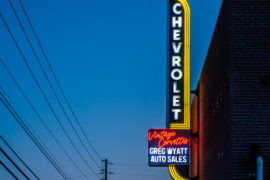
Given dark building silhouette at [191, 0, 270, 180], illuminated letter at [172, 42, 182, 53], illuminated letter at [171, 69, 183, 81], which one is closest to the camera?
dark building silhouette at [191, 0, 270, 180]

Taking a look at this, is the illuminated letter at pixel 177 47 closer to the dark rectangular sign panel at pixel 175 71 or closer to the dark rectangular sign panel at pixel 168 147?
the dark rectangular sign panel at pixel 175 71

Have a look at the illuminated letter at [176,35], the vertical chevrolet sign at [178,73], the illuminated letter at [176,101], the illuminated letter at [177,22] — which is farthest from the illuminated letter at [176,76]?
the illuminated letter at [177,22]

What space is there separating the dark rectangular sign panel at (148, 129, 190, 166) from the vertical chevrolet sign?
0.34 metres

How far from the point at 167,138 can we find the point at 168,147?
0.37 metres


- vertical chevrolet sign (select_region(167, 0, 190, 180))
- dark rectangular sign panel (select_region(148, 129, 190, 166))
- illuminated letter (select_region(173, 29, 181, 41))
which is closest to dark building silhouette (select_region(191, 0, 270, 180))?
vertical chevrolet sign (select_region(167, 0, 190, 180))

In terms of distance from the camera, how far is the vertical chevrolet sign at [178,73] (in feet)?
72.6

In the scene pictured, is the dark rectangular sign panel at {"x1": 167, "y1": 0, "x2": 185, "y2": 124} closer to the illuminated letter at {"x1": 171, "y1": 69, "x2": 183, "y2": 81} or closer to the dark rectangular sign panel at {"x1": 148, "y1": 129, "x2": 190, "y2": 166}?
the illuminated letter at {"x1": 171, "y1": 69, "x2": 183, "y2": 81}

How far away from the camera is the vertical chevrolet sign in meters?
22.1

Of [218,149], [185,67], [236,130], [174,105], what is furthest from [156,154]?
[236,130]

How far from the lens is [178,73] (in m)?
22.1

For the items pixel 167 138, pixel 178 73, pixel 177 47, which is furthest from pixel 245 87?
pixel 167 138

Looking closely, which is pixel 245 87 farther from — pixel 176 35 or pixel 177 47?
pixel 176 35

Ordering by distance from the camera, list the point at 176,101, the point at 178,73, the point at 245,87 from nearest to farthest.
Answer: the point at 245,87 < the point at 178,73 < the point at 176,101

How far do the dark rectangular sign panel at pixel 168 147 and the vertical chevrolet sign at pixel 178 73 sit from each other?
13.2 inches
